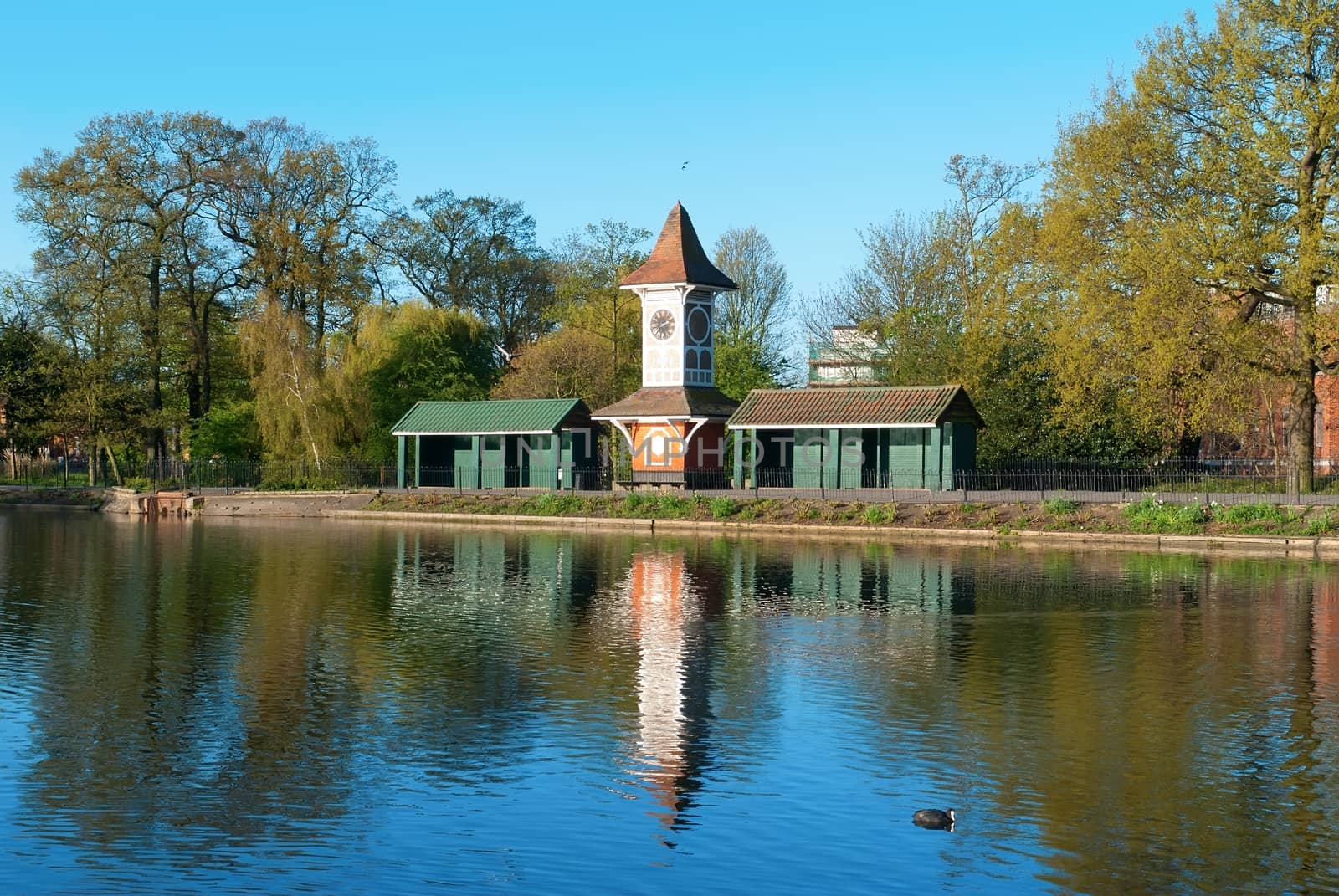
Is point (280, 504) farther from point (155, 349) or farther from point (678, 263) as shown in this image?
point (678, 263)

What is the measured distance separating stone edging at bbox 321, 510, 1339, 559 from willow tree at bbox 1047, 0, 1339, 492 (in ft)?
24.2

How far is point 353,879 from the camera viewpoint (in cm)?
1092

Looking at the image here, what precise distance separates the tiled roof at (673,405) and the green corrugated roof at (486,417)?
1.82 m

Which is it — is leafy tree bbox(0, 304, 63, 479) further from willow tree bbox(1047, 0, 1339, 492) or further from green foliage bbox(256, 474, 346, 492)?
willow tree bbox(1047, 0, 1339, 492)

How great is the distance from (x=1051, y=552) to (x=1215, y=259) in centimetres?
1330

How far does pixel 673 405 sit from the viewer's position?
59.3m

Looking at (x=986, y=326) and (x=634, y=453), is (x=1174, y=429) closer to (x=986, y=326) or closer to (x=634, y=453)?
(x=986, y=326)

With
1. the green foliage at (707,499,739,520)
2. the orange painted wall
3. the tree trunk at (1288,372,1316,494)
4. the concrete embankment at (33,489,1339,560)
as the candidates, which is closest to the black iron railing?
the tree trunk at (1288,372,1316,494)

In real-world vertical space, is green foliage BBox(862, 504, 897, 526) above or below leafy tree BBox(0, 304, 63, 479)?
below

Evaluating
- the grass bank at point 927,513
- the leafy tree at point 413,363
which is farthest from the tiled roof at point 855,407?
the leafy tree at point 413,363

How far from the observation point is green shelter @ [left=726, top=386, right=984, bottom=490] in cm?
5141

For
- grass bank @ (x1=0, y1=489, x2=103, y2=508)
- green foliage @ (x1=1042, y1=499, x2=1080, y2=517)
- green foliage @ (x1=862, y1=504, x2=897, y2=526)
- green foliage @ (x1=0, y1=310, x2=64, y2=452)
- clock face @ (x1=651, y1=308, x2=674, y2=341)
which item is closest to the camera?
green foliage @ (x1=1042, y1=499, x2=1080, y2=517)

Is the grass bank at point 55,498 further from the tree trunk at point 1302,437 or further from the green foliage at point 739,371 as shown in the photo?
the tree trunk at point 1302,437

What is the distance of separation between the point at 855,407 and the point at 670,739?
127ft
